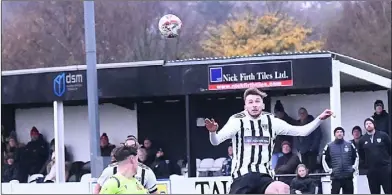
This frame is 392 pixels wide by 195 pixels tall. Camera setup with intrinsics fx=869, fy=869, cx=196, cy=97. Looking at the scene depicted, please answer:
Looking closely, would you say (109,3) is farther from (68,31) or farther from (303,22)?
(303,22)

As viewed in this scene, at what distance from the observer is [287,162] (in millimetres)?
16703

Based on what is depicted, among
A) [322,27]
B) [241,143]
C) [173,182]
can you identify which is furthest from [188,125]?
[322,27]

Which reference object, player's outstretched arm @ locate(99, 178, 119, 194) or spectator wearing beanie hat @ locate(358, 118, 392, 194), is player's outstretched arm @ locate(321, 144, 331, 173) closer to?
spectator wearing beanie hat @ locate(358, 118, 392, 194)

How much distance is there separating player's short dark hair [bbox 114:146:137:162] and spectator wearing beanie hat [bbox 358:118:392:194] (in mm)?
8039

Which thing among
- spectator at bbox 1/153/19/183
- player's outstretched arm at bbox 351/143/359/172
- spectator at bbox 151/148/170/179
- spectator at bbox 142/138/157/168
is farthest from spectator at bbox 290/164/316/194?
spectator at bbox 1/153/19/183

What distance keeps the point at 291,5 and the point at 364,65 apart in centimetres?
4239

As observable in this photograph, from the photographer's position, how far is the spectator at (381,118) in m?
17.4

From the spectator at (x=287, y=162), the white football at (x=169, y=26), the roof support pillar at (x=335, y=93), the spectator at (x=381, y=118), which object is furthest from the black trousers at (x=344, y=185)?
the white football at (x=169, y=26)

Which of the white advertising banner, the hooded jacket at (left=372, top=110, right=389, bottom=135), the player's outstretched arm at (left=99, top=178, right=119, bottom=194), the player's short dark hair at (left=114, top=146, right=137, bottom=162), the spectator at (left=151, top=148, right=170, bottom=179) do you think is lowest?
the white advertising banner

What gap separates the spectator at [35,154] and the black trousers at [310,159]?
6278 millimetres

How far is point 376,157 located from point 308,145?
225 cm

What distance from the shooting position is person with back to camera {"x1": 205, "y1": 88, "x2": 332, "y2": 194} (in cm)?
819

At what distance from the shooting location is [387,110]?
18906 mm

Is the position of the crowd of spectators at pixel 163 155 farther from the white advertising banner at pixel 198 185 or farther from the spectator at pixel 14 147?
the white advertising banner at pixel 198 185
